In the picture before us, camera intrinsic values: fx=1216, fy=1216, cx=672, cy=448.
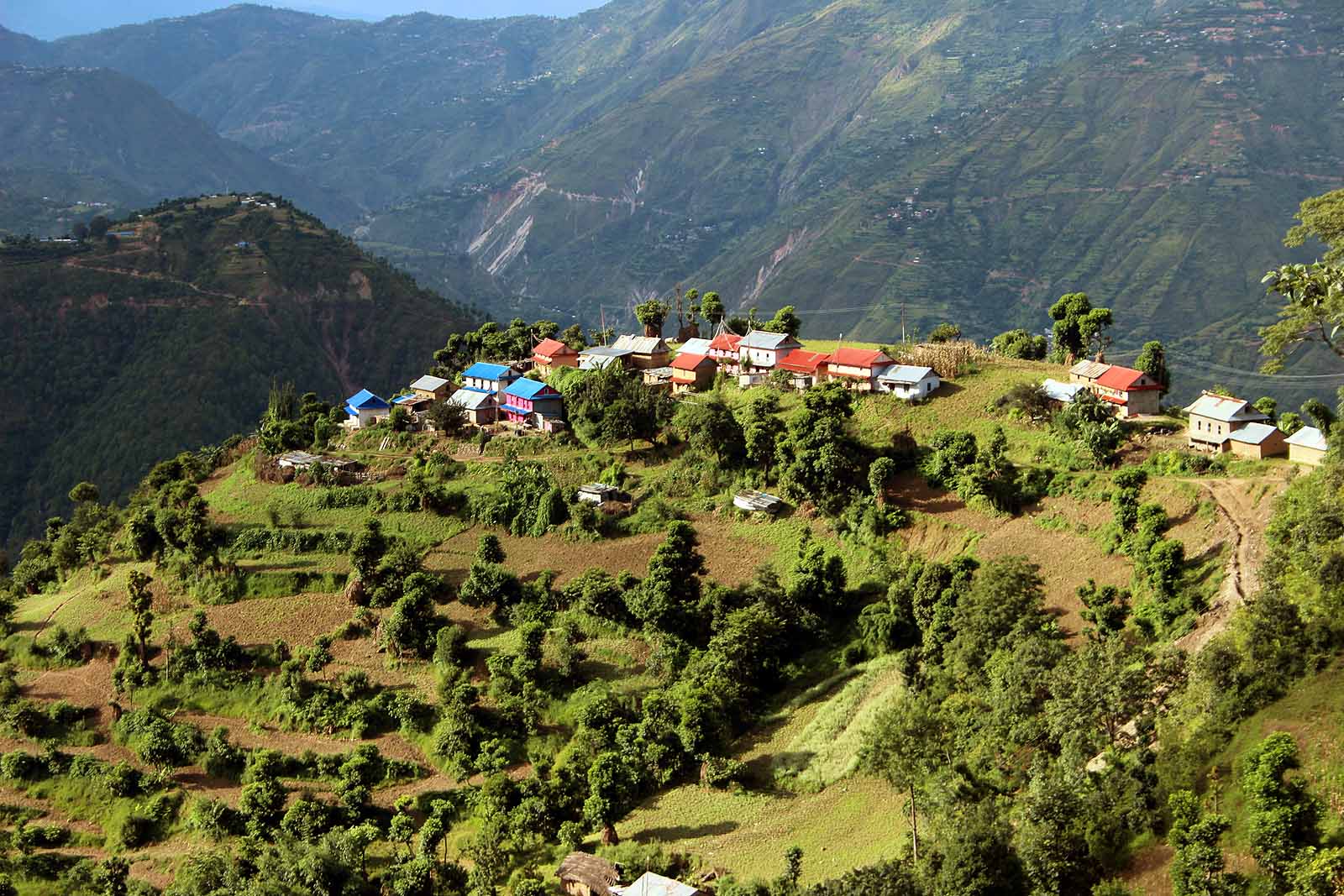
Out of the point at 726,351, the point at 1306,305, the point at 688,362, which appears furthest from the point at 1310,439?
the point at 688,362

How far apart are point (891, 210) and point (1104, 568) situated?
139m

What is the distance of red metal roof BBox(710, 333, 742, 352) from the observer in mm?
56781

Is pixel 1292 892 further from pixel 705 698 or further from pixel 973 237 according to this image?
pixel 973 237

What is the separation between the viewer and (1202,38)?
177125 mm

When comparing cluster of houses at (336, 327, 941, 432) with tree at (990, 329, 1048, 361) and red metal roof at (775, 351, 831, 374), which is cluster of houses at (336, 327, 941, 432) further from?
tree at (990, 329, 1048, 361)

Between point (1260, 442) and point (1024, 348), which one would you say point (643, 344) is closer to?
point (1024, 348)

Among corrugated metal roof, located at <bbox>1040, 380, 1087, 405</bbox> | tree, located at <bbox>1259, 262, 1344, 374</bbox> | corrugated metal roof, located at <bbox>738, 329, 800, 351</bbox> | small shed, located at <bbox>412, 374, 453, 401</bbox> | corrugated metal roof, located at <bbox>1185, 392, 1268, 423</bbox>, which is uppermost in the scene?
tree, located at <bbox>1259, 262, 1344, 374</bbox>

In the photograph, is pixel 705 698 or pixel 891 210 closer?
pixel 705 698

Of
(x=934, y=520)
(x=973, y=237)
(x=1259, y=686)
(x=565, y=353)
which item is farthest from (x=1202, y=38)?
(x=1259, y=686)

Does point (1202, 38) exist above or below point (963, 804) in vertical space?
above

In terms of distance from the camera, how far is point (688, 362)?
56.1m

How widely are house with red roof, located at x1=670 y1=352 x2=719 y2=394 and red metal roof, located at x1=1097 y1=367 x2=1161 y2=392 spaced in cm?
1826

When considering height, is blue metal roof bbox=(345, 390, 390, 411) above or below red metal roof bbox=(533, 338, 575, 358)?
below

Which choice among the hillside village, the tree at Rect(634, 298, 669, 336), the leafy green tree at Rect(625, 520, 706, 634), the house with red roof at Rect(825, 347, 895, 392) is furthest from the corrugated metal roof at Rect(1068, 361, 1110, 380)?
the tree at Rect(634, 298, 669, 336)
